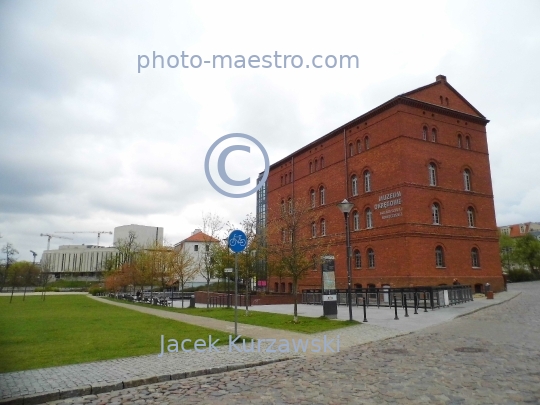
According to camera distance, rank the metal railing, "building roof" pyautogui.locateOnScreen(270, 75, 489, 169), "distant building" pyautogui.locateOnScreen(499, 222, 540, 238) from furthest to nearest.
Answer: "distant building" pyautogui.locateOnScreen(499, 222, 540, 238) → "building roof" pyautogui.locateOnScreen(270, 75, 489, 169) → the metal railing

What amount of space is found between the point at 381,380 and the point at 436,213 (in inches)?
1146

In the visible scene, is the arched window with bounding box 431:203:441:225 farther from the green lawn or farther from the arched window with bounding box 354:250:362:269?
the green lawn

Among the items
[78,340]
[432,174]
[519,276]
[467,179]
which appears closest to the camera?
[78,340]

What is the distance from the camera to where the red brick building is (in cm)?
3198

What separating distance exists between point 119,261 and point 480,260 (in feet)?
174

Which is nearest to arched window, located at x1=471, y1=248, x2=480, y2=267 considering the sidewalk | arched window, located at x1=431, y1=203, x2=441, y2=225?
arched window, located at x1=431, y1=203, x2=441, y2=225

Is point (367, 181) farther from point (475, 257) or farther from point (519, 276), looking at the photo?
point (519, 276)

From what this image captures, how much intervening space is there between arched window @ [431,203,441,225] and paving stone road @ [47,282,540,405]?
23272mm

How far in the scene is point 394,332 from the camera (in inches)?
525

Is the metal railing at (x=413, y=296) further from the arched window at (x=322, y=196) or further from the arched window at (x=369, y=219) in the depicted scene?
the arched window at (x=322, y=196)

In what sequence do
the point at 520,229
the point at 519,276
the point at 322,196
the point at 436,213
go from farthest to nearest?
1. the point at 520,229
2. the point at 519,276
3. the point at 322,196
4. the point at 436,213

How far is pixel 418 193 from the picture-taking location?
3238cm

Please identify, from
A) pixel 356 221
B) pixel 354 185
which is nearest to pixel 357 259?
pixel 356 221

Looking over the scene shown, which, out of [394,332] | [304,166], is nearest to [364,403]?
[394,332]
